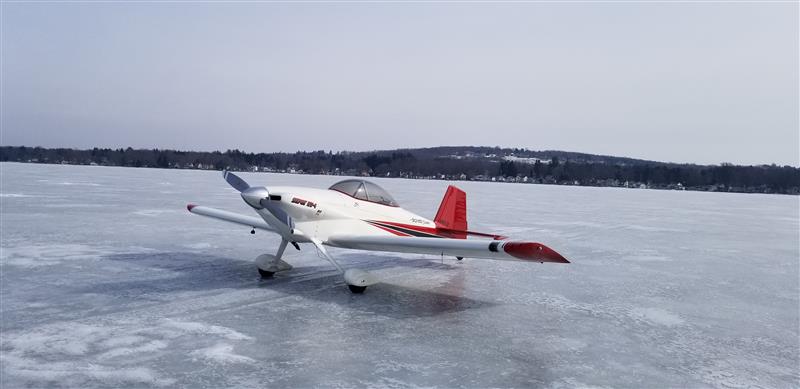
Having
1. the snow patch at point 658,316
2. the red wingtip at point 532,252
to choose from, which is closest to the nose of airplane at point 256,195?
the red wingtip at point 532,252

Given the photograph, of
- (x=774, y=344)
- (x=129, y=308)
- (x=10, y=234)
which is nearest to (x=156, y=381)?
(x=129, y=308)

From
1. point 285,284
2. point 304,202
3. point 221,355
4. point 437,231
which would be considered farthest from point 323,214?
point 221,355

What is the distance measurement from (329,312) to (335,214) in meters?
2.11

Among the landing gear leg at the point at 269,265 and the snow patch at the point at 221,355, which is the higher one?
the landing gear leg at the point at 269,265

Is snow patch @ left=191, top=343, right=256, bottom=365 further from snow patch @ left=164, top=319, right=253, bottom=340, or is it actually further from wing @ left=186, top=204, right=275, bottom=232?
wing @ left=186, top=204, right=275, bottom=232

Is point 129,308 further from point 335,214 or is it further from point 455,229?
point 455,229

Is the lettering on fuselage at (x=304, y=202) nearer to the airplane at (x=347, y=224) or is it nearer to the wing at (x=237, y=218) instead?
the airplane at (x=347, y=224)

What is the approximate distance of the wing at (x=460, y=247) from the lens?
612 cm

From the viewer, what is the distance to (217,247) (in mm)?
12164

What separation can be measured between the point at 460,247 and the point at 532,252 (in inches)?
46.2

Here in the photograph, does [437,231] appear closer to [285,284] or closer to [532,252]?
[285,284]

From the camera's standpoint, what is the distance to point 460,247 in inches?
278

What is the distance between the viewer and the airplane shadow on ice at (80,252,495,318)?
743 cm

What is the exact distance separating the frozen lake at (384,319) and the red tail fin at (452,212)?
2.70ft
